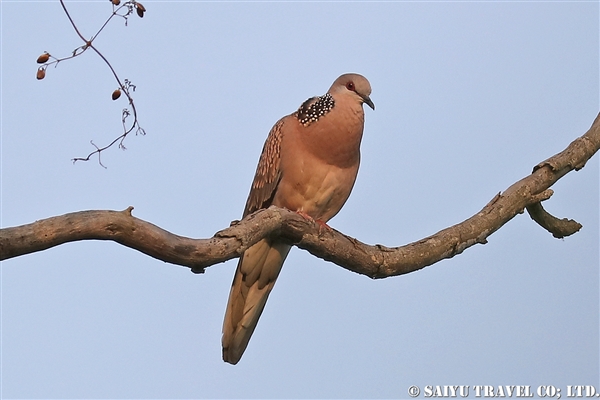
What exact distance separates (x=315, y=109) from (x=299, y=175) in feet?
1.49

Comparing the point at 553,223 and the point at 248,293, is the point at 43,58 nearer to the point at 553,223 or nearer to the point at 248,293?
the point at 248,293

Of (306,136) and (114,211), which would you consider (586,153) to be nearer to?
(306,136)

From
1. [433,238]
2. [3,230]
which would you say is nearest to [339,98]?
[433,238]

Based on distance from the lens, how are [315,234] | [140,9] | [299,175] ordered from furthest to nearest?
[299,175], [315,234], [140,9]

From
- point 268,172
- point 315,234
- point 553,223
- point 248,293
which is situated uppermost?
point 268,172

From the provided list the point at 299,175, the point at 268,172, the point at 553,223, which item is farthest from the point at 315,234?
the point at 553,223

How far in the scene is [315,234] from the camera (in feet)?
14.3

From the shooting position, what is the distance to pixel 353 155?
534cm

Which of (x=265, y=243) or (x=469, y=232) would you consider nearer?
(x=469, y=232)

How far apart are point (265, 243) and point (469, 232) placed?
136 cm

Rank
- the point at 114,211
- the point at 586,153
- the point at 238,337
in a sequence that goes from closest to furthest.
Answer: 1. the point at 114,211
2. the point at 586,153
3. the point at 238,337

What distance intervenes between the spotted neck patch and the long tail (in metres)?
0.86

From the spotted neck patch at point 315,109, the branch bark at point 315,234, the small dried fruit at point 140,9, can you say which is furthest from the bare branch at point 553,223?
the small dried fruit at point 140,9

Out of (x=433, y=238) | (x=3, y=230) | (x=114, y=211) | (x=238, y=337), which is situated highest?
(x=433, y=238)
